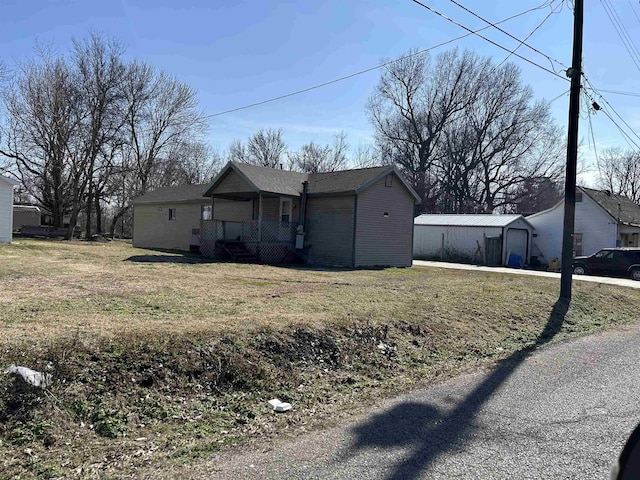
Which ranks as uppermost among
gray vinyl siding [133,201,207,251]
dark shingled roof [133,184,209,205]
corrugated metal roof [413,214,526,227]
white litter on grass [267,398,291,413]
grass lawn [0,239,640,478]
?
dark shingled roof [133,184,209,205]

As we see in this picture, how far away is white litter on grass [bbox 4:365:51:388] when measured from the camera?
160 inches

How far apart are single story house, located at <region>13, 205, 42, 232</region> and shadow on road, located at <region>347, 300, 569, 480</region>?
187 ft

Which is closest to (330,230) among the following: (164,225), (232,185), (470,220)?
(232,185)

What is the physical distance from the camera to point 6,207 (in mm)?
21047

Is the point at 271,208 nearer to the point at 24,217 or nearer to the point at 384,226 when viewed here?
the point at 384,226

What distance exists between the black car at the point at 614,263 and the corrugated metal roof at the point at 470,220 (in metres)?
6.22

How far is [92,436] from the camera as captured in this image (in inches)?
149

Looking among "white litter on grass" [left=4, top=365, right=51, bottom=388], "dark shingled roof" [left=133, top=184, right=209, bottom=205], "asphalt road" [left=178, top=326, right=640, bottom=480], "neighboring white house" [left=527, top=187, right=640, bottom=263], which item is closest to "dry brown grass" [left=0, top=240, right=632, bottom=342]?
"white litter on grass" [left=4, top=365, right=51, bottom=388]

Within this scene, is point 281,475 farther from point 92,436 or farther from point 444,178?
point 444,178

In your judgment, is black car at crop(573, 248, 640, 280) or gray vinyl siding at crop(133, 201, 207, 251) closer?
black car at crop(573, 248, 640, 280)

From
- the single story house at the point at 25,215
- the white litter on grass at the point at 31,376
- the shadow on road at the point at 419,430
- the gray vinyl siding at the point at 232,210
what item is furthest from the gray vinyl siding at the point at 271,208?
the single story house at the point at 25,215

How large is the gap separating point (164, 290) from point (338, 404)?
17.6 ft

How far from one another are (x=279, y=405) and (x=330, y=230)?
15.5 meters

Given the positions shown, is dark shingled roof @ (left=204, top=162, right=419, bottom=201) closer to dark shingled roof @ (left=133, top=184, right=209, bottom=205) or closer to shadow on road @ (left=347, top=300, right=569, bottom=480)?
dark shingled roof @ (left=133, top=184, right=209, bottom=205)
